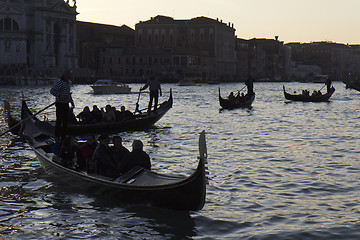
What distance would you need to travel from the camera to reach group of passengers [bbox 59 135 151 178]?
7.41 metres

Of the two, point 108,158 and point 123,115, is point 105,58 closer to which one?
point 123,115

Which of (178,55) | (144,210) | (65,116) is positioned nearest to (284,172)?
(144,210)

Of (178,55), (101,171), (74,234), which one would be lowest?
(74,234)

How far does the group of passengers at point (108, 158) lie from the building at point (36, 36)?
6423 centimetres

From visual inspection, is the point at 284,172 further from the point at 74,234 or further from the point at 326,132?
the point at 326,132

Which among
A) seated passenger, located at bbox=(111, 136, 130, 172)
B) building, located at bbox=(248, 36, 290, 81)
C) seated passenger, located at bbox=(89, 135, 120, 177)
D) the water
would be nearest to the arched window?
building, located at bbox=(248, 36, 290, 81)

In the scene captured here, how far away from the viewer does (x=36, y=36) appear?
77.8 m

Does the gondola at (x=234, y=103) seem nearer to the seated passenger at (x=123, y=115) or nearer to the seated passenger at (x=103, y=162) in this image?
the seated passenger at (x=123, y=115)

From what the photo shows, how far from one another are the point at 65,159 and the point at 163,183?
2.69 meters

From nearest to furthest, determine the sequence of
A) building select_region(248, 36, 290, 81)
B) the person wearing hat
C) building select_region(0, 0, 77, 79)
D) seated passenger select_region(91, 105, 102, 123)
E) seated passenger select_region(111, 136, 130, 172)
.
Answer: the person wearing hat < seated passenger select_region(111, 136, 130, 172) < seated passenger select_region(91, 105, 102, 123) < building select_region(0, 0, 77, 79) < building select_region(248, 36, 290, 81)

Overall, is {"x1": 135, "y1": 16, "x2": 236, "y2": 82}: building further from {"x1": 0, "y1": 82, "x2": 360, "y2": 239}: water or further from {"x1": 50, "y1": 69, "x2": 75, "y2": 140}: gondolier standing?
{"x1": 50, "y1": 69, "x2": 75, "y2": 140}: gondolier standing

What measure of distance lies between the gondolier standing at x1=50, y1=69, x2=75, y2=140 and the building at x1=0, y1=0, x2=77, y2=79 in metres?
61.4

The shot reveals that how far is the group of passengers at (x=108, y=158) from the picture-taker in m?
7.41

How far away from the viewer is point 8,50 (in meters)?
74.4
